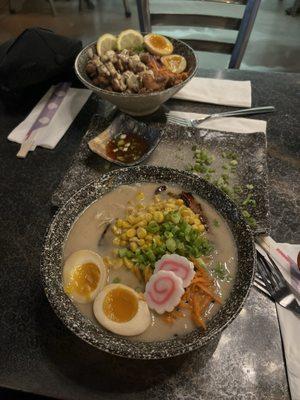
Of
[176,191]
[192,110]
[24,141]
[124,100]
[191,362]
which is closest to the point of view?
[191,362]

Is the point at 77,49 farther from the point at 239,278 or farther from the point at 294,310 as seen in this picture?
the point at 294,310

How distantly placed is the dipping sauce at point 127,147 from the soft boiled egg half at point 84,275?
22.5 inches

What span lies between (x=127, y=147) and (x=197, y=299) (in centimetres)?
85

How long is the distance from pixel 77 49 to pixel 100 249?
1.33 m

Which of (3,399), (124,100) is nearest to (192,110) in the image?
(124,100)

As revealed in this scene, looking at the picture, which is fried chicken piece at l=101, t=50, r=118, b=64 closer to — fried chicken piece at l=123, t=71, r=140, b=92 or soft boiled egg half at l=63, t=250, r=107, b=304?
fried chicken piece at l=123, t=71, r=140, b=92

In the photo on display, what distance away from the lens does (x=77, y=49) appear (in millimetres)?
2006

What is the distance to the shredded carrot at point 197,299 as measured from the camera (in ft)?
3.46

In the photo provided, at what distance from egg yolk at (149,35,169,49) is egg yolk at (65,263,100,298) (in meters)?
1.36

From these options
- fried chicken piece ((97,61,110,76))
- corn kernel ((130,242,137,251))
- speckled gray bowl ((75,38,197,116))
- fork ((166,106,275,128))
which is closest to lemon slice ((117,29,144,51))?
speckled gray bowl ((75,38,197,116))

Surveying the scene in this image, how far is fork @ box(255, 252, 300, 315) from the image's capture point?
115 centimetres

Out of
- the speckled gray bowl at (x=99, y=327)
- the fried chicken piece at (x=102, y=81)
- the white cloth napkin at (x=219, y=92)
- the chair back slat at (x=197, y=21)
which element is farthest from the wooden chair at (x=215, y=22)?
Result: the speckled gray bowl at (x=99, y=327)

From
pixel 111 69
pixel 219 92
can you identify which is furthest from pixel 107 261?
pixel 219 92

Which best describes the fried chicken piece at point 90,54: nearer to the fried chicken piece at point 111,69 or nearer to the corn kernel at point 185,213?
the fried chicken piece at point 111,69
